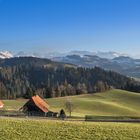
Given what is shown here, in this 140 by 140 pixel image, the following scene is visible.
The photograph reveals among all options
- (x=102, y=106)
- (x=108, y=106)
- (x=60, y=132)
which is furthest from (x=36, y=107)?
(x=60, y=132)

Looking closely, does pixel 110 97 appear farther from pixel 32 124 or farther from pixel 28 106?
pixel 32 124

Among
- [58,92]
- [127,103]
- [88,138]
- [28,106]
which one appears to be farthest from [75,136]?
[58,92]

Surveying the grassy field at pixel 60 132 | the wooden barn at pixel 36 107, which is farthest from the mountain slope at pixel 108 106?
the grassy field at pixel 60 132

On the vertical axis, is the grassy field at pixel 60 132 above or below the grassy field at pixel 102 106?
below

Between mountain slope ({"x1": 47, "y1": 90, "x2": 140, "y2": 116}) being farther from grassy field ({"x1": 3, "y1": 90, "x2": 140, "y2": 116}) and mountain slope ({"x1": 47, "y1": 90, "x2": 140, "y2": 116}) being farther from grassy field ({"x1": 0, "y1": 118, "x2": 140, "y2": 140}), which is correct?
grassy field ({"x1": 0, "y1": 118, "x2": 140, "y2": 140})

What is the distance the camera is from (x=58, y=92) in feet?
584

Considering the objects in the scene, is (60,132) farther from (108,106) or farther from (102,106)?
(108,106)

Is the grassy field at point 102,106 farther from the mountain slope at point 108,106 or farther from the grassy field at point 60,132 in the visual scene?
the grassy field at point 60,132

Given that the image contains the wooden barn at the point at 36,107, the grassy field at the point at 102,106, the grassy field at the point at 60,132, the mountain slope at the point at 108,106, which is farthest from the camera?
the mountain slope at the point at 108,106

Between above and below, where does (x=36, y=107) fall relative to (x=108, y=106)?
below

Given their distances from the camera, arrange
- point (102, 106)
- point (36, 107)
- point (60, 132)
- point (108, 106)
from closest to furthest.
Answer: point (60, 132), point (36, 107), point (102, 106), point (108, 106)

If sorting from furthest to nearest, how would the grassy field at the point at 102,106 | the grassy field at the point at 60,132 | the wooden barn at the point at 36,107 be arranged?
1. the grassy field at the point at 102,106
2. the wooden barn at the point at 36,107
3. the grassy field at the point at 60,132

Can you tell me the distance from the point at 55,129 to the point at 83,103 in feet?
301

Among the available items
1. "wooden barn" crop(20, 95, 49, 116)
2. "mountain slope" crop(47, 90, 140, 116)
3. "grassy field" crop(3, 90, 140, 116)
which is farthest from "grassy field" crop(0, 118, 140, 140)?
"mountain slope" crop(47, 90, 140, 116)
